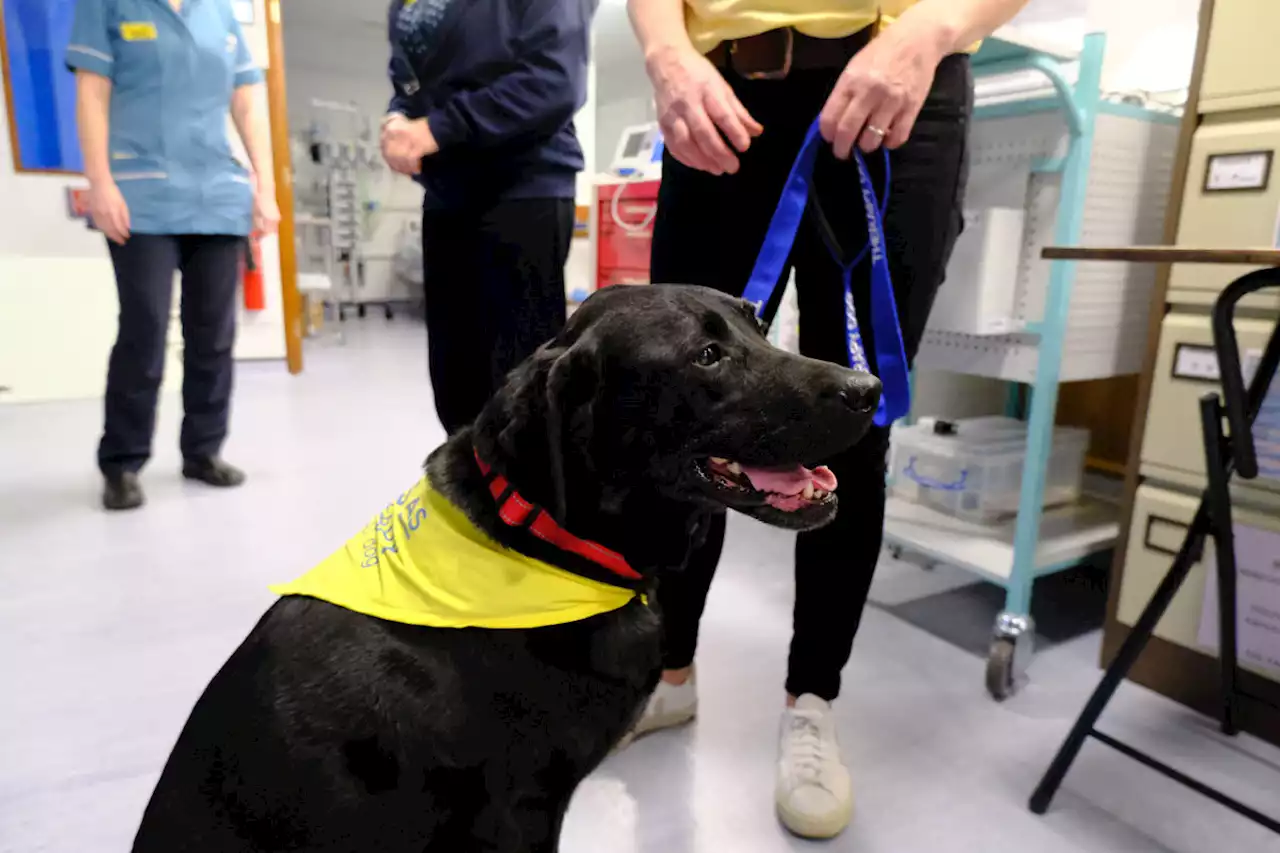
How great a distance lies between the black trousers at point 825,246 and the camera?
108 centimetres

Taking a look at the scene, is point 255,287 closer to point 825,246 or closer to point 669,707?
point 669,707

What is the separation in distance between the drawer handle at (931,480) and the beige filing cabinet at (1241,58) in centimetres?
82

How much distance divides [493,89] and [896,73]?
0.79 m

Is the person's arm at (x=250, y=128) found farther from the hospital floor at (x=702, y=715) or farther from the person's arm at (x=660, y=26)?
the person's arm at (x=660, y=26)

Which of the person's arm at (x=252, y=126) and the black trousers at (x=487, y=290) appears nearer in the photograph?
the black trousers at (x=487, y=290)

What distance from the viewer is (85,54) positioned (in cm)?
218

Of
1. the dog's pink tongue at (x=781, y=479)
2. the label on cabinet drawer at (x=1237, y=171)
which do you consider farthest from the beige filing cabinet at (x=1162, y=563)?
the dog's pink tongue at (x=781, y=479)

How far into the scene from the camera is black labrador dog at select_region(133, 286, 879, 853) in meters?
0.78

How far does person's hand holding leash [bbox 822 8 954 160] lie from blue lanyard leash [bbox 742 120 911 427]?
46mm

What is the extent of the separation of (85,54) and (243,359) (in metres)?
2.63

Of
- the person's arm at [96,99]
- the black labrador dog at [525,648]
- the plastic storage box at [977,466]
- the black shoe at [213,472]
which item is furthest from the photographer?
the black shoe at [213,472]

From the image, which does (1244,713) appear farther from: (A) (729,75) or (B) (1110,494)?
(A) (729,75)

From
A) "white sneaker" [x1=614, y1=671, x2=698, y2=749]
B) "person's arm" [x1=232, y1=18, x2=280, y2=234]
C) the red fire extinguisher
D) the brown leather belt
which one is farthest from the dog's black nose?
the red fire extinguisher

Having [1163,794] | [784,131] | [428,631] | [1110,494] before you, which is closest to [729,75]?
[784,131]
